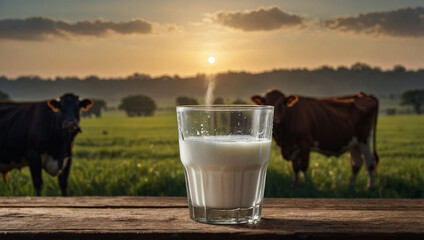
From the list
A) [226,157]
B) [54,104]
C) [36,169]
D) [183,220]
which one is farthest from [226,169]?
[54,104]

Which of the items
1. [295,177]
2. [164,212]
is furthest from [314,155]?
[164,212]

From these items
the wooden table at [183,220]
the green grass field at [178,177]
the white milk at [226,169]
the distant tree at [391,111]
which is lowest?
the green grass field at [178,177]

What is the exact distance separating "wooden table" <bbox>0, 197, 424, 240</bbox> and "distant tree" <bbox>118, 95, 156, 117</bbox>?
9659mm

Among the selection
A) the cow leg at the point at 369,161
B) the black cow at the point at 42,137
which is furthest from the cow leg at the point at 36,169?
the cow leg at the point at 369,161

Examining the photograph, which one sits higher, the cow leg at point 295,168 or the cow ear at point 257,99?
the cow ear at point 257,99

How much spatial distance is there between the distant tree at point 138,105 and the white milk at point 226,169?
9.90m

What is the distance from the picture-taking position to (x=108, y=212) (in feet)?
5.23

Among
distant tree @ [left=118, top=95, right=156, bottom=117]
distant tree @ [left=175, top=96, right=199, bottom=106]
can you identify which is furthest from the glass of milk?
distant tree @ [left=118, top=95, right=156, bottom=117]

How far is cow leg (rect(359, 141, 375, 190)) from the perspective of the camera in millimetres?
5953

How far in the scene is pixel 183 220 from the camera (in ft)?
4.86

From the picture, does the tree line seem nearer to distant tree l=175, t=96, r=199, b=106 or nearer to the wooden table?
distant tree l=175, t=96, r=199, b=106

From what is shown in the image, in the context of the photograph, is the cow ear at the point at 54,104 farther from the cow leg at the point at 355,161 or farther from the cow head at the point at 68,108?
the cow leg at the point at 355,161

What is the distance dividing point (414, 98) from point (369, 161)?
22.0 ft

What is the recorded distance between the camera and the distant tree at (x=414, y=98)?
37.6 feet
